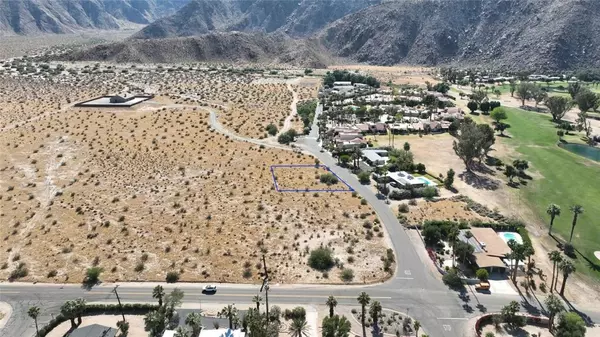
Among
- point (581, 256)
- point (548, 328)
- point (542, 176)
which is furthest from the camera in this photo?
point (542, 176)

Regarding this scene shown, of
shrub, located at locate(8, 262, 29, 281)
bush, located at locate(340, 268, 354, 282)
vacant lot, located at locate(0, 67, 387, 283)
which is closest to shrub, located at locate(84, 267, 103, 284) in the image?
vacant lot, located at locate(0, 67, 387, 283)

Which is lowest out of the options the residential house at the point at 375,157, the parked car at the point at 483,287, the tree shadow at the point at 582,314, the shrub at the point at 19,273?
the tree shadow at the point at 582,314

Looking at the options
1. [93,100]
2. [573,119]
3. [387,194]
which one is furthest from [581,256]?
[93,100]

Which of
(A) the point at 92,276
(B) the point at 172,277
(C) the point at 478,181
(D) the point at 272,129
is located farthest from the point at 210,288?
(D) the point at 272,129

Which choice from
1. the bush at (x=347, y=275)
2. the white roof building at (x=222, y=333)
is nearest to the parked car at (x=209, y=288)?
the white roof building at (x=222, y=333)

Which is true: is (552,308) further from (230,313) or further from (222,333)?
(222,333)

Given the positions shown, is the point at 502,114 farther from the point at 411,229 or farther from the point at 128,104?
the point at 128,104

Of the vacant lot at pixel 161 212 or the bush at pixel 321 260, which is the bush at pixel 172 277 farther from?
the bush at pixel 321 260
